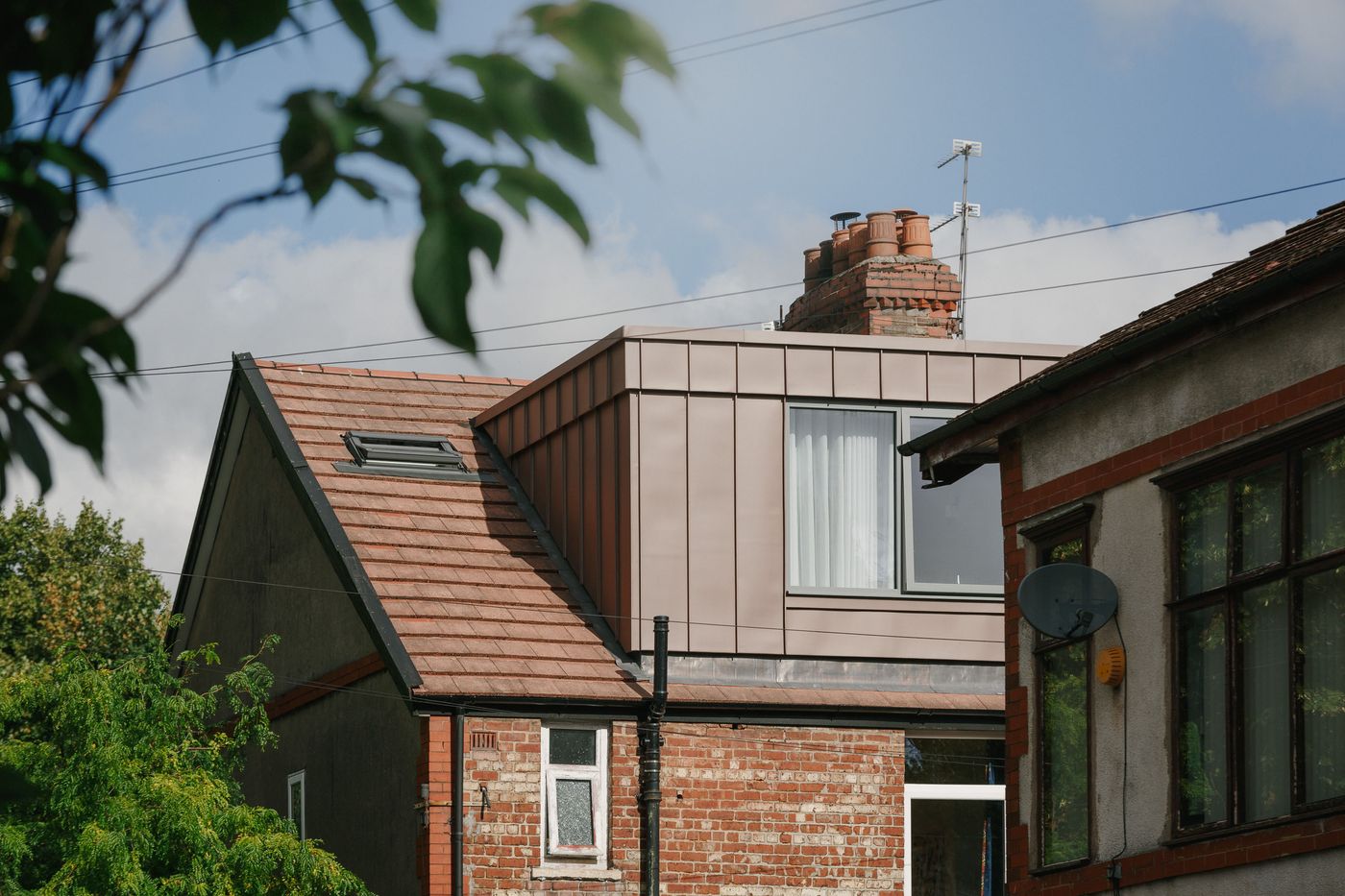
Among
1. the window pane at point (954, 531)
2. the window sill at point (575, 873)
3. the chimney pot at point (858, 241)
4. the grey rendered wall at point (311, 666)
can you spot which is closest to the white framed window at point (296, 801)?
the grey rendered wall at point (311, 666)

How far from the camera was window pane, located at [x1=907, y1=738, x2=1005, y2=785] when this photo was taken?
18.8m

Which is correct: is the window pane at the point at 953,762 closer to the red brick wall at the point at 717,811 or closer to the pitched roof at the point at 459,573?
the red brick wall at the point at 717,811

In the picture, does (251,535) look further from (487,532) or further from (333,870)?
(333,870)

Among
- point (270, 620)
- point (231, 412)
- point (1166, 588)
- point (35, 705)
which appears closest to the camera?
point (1166, 588)

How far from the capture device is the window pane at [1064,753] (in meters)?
12.5

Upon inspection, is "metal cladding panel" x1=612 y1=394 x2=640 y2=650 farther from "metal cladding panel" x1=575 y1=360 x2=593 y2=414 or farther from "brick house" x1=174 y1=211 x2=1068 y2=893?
"metal cladding panel" x1=575 y1=360 x2=593 y2=414

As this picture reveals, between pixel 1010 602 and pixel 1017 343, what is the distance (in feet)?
21.9

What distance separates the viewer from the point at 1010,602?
13453 mm

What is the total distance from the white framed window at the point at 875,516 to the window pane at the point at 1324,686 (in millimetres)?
8490

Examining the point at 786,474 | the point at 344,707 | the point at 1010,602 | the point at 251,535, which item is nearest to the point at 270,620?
the point at 251,535

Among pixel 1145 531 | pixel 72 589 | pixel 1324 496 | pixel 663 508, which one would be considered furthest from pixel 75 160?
pixel 72 589

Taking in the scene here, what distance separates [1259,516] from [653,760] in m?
7.88

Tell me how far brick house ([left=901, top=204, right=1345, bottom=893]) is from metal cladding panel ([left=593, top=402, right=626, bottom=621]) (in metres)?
6.01

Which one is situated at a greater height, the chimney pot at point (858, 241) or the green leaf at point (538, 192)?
the chimney pot at point (858, 241)
